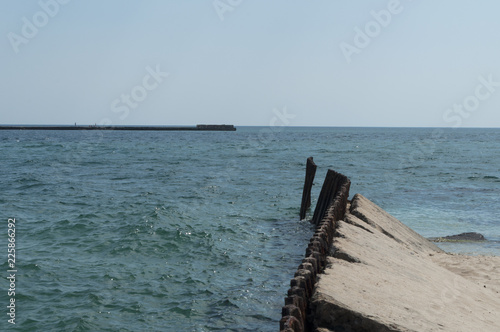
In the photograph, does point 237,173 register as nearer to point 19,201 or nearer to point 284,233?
point 19,201

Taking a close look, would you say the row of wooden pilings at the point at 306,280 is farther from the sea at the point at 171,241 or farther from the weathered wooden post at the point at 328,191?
the weathered wooden post at the point at 328,191

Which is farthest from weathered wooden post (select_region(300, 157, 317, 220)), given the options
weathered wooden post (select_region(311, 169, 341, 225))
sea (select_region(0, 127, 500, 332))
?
weathered wooden post (select_region(311, 169, 341, 225))

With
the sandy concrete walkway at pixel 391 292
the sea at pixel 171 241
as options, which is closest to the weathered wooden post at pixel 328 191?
the sea at pixel 171 241

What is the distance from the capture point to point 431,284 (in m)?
6.18

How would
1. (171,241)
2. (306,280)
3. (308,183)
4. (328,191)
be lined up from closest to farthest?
(306,280) < (328,191) < (171,241) < (308,183)

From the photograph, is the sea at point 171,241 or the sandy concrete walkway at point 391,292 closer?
the sandy concrete walkway at point 391,292

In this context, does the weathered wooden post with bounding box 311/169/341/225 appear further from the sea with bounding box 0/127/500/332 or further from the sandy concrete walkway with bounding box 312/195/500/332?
the sandy concrete walkway with bounding box 312/195/500/332

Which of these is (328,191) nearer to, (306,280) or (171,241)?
(171,241)

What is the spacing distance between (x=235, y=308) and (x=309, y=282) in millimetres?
3798

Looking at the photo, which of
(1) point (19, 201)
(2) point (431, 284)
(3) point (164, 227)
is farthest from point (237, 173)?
(2) point (431, 284)

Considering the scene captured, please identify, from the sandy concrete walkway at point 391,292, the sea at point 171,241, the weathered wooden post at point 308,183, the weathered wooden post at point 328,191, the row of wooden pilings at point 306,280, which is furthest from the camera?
the weathered wooden post at point 308,183

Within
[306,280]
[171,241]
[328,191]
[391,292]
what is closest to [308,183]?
[328,191]

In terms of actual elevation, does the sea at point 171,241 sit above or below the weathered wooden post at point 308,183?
below

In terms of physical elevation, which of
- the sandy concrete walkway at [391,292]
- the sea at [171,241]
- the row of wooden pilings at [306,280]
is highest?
the row of wooden pilings at [306,280]
